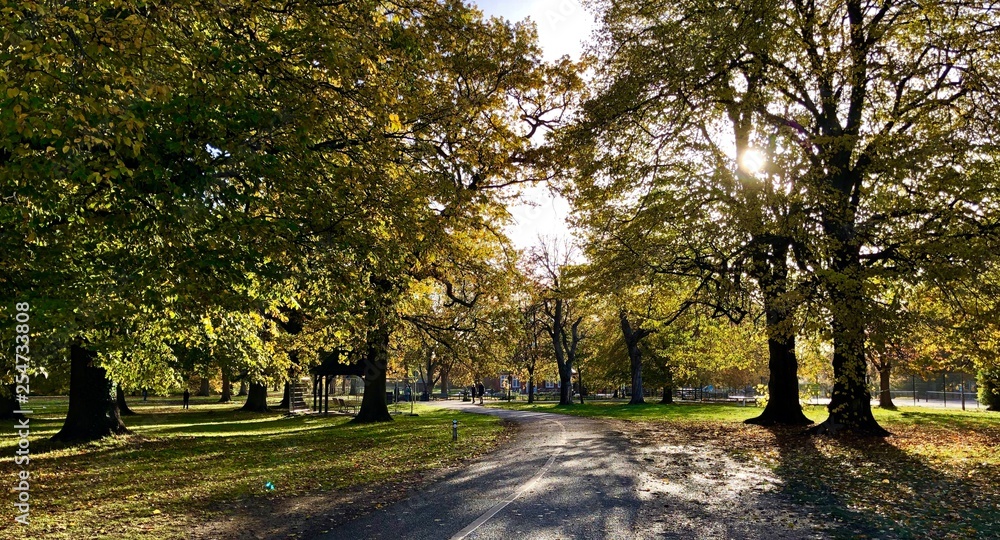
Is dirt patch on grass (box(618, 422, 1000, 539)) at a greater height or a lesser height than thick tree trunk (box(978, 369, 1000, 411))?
greater

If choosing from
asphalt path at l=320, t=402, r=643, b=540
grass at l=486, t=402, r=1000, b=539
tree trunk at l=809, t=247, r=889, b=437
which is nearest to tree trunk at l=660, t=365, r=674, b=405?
grass at l=486, t=402, r=1000, b=539

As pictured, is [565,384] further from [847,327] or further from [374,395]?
[847,327]

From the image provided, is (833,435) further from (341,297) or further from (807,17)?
(341,297)

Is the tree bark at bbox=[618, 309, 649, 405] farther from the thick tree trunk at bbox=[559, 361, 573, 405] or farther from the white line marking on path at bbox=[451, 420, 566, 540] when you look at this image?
the white line marking on path at bbox=[451, 420, 566, 540]

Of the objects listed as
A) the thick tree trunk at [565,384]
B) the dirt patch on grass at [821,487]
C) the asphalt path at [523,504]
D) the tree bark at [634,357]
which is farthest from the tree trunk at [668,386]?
the asphalt path at [523,504]

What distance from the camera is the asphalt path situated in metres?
7.28

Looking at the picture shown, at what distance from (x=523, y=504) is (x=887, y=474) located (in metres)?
7.37

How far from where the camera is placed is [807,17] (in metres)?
15.2

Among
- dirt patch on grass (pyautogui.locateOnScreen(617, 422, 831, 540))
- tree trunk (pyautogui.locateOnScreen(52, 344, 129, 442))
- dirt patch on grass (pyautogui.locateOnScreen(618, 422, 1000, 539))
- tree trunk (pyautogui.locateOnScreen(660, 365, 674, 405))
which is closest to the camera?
dirt patch on grass (pyautogui.locateOnScreen(617, 422, 831, 540))

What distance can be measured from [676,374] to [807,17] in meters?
28.6

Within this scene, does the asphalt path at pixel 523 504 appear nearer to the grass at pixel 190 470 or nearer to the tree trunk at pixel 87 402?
the grass at pixel 190 470

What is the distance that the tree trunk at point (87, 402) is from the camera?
1780 centimetres

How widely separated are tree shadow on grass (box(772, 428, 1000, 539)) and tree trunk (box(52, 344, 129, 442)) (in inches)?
722

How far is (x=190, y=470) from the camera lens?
13.0 metres
